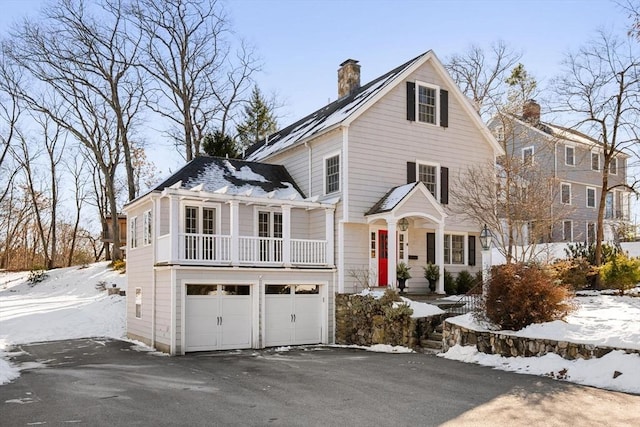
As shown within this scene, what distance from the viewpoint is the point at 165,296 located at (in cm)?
1677

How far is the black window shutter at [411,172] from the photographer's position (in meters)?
20.1

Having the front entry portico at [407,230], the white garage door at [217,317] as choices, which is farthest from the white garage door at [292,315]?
the front entry portico at [407,230]

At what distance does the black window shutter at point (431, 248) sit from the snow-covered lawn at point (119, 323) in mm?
4145

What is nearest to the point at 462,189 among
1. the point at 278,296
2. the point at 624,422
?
the point at 278,296

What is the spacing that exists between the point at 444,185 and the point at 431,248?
2.31 metres

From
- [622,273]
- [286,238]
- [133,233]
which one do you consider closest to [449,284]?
[622,273]

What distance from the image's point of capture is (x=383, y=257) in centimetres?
1967

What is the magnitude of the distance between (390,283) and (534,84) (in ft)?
Answer: 59.4

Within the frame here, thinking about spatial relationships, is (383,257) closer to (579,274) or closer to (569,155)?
(579,274)

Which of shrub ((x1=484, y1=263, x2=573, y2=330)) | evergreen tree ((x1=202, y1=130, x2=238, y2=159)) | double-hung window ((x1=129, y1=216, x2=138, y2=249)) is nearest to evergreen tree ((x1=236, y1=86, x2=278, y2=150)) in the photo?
evergreen tree ((x1=202, y1=130, x2=238, y2=159))

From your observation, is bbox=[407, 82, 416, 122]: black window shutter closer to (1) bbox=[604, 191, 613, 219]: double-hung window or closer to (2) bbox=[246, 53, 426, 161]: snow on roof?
(2) bbox=[246, 53, 426, 161]: snow on roof

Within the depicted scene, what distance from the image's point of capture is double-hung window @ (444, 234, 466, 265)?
69.3 ft

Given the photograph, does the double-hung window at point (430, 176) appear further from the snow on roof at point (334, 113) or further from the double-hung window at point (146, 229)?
the double-hung window at point (146, 229)

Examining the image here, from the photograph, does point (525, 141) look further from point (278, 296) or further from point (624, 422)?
point (624, 422)
